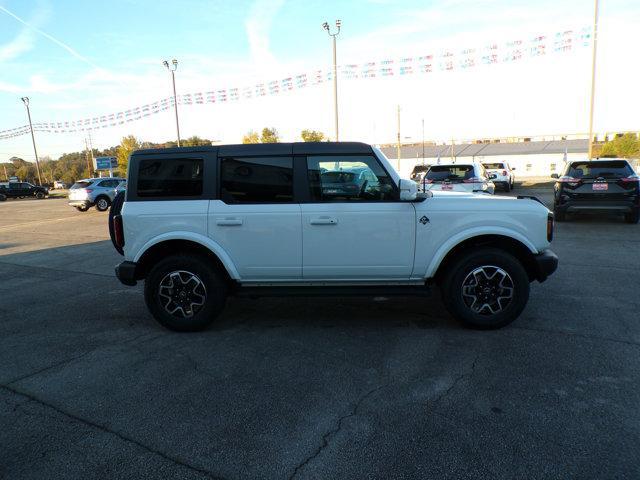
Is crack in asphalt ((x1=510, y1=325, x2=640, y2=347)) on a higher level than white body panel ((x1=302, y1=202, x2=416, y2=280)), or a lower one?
lower

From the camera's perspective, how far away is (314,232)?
15.0 feet

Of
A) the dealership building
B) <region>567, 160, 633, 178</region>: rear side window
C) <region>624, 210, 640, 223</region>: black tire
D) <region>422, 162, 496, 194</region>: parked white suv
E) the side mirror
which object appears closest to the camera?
the side mirror

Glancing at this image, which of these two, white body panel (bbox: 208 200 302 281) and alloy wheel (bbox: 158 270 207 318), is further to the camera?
alloy wheel (bbox: 158 270 207 318)

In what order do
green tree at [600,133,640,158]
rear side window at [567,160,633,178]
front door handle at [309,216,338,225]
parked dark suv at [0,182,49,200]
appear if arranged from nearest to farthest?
front door handle at [309,216,338,225], rear side window at [567,160,633,178], parked dark suv at [0,182,49,200], green tree at [600,133,640,158]

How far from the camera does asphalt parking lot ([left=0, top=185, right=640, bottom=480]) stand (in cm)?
266

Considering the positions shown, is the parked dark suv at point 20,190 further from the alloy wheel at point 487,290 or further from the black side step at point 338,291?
the alloy wheel at point 487,290

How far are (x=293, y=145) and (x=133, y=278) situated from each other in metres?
2.15

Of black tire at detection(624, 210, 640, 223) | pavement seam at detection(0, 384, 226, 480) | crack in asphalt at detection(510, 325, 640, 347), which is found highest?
black tire at detection(624, 210, 640, 223)

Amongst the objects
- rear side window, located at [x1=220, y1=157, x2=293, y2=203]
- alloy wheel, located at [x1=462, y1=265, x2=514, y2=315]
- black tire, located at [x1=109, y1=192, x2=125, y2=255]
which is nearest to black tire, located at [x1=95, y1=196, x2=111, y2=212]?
black tire, located at [x1=109, y1=192, x2=125, y2=255]

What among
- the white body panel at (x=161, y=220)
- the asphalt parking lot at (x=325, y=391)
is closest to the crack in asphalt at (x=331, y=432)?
the asphalt parking lot at (x=325, y=391)

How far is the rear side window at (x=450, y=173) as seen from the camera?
1249 centimetres

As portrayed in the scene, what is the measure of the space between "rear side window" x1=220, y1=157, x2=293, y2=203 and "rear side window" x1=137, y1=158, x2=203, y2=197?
0.29 meters

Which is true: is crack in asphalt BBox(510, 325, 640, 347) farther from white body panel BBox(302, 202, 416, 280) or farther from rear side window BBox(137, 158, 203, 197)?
rear side window BBox(137, 158, 203, 197)

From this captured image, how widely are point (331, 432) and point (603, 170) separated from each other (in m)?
10.8
